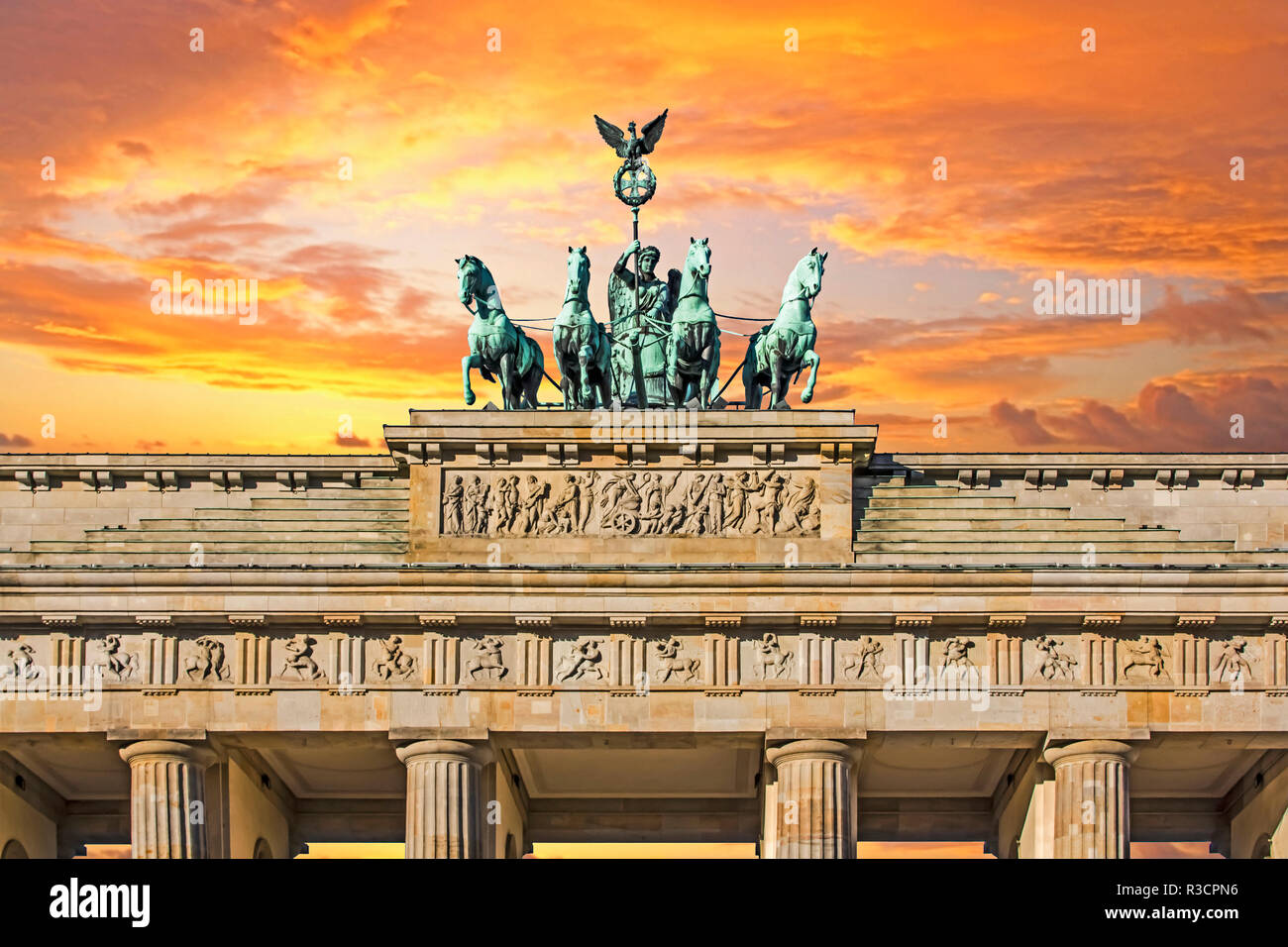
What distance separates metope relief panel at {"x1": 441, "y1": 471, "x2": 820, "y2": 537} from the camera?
5438 cm

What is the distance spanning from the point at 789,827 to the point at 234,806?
37.5 ft

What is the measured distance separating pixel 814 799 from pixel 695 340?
1000cm

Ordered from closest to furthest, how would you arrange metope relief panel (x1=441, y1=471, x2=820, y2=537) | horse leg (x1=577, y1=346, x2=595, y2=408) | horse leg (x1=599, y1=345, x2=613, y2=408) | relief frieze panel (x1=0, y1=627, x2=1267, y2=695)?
relief frieze panel (x1=0, y1=627, x2=1267, y2=695)
metope relief panel (x1=441, y1=471, x2=820, y2=537)
horse leg (x1=577, y1=346, x2=595, y2=408)
horse leg (x1=599, y1=345, x2=613, y2=408)

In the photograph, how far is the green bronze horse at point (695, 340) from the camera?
185ft

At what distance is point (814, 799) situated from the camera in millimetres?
52656

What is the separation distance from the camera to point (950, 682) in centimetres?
5312

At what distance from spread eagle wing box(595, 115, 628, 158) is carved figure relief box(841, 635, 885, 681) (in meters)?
13.5

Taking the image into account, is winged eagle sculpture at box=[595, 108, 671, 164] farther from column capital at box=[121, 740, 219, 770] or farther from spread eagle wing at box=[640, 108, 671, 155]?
column capital at box=[121, 740, 219, 770]

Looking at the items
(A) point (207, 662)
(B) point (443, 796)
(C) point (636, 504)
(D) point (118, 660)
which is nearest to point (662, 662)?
(C) point (636, 504)

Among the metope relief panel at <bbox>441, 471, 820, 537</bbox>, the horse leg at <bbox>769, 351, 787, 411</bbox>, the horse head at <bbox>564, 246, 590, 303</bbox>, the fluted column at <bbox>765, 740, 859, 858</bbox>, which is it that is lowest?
the fluted column at <bbox>765, 740, 859, 858</bbox>

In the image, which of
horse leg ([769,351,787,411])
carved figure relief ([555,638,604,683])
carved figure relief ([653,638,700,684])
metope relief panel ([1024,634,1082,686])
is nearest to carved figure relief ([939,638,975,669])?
metope relief panel ([1024,634,1082,686])

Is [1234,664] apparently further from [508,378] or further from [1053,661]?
[508,378]

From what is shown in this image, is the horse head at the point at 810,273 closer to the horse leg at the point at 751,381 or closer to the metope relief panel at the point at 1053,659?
the horse leg at the point at 751,381

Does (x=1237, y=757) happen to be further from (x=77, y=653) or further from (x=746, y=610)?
(x=77, y=653)
